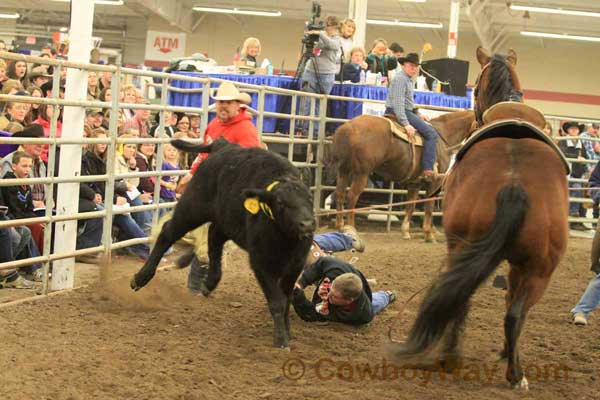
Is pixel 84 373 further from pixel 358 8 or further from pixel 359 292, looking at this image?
pixel 358 8

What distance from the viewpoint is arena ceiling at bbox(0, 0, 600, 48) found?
26.9 metres

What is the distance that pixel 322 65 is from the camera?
1198cm

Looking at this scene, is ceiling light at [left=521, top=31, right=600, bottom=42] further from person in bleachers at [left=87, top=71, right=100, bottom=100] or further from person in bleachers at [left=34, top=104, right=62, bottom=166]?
person in bleachers at [left=34, top=104, right=62, bottom=166]

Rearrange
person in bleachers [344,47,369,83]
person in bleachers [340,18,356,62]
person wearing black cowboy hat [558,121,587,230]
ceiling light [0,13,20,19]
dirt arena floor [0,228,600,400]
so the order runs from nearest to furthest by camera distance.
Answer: dirt arena floor [0,228,600,400]
person in bleachers [344,47,369,83]
person in bleachers [340,18,356,62]
person wearing black cowboy hat [558,121,587,230]
ceiling light [0,13,20,19]

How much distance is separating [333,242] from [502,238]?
299cm

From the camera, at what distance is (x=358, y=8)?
17.8 m

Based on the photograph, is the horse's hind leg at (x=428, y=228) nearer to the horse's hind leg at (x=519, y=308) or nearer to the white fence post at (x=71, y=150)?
the white fence post at (x=71, y=150)

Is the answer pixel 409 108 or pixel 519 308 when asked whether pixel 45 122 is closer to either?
pixel 519 308

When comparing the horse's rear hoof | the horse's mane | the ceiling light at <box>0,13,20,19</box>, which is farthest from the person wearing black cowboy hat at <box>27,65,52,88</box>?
the ceiling light at <box>0,13,20,19</box>

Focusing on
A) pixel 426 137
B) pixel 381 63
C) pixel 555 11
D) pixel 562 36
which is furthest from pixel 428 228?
pixel 562 36

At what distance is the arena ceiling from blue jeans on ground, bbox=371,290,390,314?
18.0 metres

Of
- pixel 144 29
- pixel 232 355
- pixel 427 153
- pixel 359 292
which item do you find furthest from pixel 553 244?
pixel 144 29

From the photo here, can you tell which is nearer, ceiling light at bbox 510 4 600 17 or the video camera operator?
the video camera operator

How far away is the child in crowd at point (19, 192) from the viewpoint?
6.42 m
